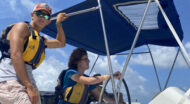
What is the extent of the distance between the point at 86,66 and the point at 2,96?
159 centimetres

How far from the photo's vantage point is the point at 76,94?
2.91m

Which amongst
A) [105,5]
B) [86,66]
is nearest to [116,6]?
[105,5]

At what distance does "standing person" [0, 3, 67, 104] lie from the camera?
1.49 metres

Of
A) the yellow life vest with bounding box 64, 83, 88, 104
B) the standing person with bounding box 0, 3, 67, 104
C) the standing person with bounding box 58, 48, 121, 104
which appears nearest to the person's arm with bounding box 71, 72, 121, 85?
the standing person with bounding box 58, 48, 121, 104

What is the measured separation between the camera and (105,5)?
312cm

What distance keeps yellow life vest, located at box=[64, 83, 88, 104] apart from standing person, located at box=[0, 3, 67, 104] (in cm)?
114

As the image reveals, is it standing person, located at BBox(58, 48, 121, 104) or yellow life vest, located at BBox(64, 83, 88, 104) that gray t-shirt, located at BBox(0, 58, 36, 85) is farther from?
yellow life vest, located at BBox(64, 83, 88, 104)

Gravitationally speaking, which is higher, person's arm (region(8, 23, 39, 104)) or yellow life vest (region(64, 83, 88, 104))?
person's arm (region(8, 23, 39, 104))

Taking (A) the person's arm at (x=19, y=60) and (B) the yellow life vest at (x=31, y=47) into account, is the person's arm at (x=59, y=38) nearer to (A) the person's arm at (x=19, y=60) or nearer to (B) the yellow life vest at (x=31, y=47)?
(B) the yellow life vest at (x=31, y=47)

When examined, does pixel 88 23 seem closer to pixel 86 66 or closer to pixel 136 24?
pixel 136 24

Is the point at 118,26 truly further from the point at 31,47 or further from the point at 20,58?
the point at 20,58

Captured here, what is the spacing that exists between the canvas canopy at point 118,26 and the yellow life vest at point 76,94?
1.14 metres

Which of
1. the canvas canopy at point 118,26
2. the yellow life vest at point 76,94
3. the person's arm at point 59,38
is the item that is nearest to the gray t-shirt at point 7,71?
the person's arm at point 59,38

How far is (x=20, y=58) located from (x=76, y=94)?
1.52 m
